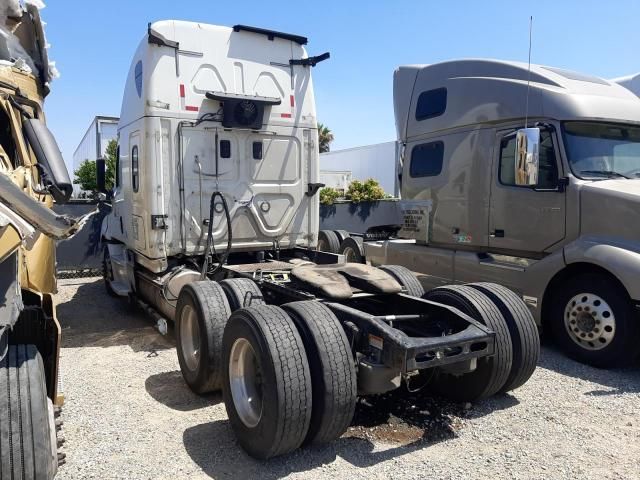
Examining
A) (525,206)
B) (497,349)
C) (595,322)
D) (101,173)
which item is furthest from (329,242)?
(497,349)

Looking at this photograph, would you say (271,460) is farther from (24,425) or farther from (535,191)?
(535,191)

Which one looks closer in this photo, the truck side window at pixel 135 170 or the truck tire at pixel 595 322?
the truck tire at pixel 595 322

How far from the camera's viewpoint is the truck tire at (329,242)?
10.2 m

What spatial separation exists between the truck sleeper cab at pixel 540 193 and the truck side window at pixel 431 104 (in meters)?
0.02

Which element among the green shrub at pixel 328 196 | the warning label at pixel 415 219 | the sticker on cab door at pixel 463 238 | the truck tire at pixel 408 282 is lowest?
the truck tire at pixel 408 282

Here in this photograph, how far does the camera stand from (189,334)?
5.09 meters

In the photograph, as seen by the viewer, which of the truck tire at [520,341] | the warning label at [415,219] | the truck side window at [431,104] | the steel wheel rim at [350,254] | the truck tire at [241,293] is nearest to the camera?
the truck tire at [520,341]

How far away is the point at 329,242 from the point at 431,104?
11.7 ft

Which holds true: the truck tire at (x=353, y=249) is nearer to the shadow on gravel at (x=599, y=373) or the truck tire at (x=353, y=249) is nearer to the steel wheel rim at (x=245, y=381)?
the shadow on gravel at (x=599, y=373)

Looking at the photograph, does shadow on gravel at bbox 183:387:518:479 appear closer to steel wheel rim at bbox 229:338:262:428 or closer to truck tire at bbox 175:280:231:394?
steel wheel rim at bbox 229:338:262:428

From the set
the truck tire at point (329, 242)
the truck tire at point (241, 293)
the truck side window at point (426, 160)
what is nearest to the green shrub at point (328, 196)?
the truck tire at point (329, 242)

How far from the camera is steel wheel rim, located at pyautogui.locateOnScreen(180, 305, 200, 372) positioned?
4.99 m

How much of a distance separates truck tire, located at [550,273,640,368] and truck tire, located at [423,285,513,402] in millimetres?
1803

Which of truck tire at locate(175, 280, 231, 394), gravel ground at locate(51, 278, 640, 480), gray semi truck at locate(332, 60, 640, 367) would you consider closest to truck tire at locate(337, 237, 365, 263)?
gray semi truck at locate(332, 60, 640, 367)
